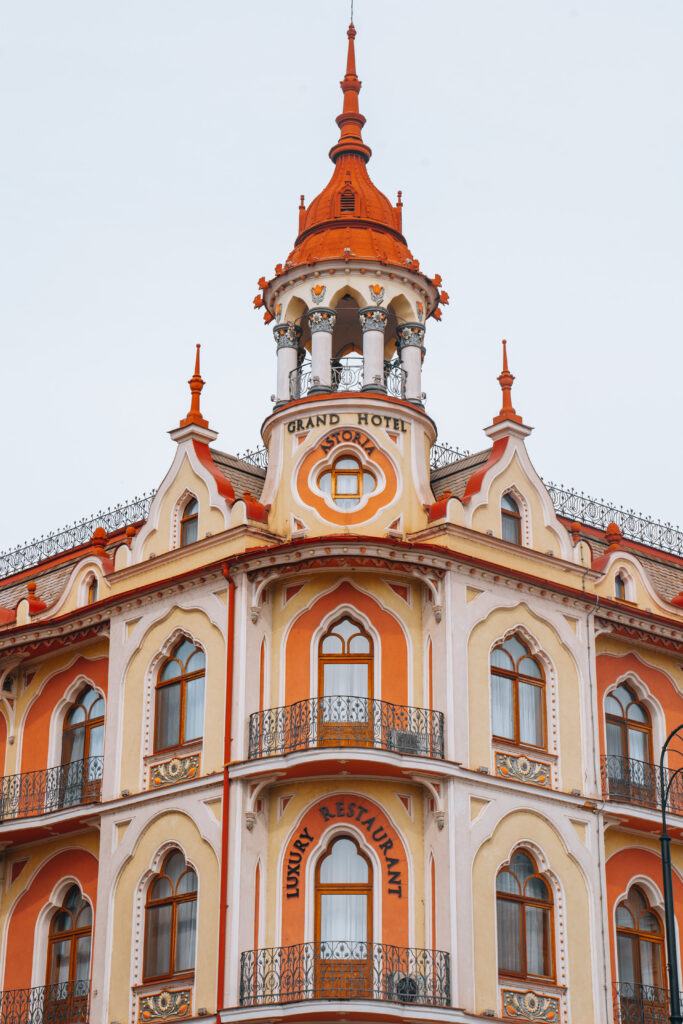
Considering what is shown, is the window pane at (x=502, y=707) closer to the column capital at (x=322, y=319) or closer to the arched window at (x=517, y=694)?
the arched window at (x=517, y=694)

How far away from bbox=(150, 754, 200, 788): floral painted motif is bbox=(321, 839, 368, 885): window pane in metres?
3.17

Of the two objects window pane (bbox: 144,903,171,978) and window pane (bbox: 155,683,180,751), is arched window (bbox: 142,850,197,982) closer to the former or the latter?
window pane (bbox: 144,903,171,978)

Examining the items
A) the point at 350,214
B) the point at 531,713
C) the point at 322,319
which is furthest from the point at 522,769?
the point at 350,214

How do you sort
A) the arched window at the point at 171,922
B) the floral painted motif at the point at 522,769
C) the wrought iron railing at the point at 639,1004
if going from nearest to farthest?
the arched window at the point at 171,922, the floral painted motif at the point at 522,769, the wrought iron railing at the point at 639,1004

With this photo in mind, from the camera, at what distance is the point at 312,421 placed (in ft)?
114

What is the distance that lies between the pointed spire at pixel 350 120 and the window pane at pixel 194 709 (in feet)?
44.4

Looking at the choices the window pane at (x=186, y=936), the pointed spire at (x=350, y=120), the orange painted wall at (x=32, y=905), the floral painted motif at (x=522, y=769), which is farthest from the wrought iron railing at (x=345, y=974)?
the pointed spire at (x=350, y=120)

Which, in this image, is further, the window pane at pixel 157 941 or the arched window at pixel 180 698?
the arched window at pixel 180 698

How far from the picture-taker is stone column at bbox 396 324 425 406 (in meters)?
36.0

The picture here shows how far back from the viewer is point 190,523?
35.1 meters

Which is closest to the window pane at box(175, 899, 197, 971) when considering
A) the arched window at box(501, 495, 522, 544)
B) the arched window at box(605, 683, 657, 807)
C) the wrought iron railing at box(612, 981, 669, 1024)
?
the wrought iron railing at box(612, 981, 669, 1024)

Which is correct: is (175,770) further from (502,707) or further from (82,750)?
(502,707)

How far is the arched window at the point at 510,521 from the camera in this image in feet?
114

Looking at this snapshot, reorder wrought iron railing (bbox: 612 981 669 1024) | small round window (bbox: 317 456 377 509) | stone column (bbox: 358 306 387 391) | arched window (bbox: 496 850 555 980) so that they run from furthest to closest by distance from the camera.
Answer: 1. stone column (bbox: 358 306 387 391)
2. small round window (bbox: 317 456 377 509)
3. wrought iron railing (bbox: 612 981 669 1024)
4. arched window (bbox: 496 850 555 980)
